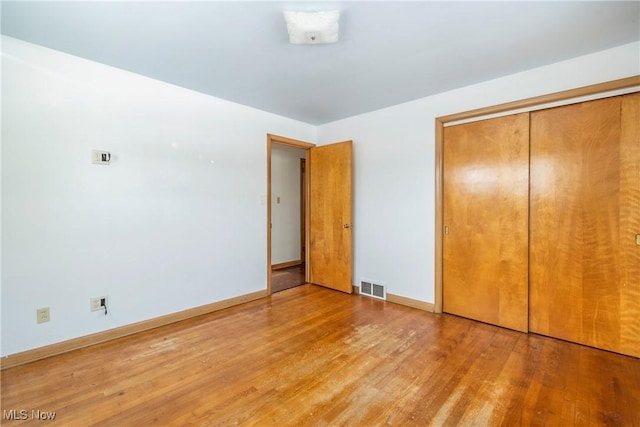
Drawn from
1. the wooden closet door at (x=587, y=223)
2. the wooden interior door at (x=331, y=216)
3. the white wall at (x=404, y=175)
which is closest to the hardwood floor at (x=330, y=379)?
the wooden closet door at (x=587, y=223)

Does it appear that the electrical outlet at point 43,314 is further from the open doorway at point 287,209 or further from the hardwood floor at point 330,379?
the open doorway at point 287,209

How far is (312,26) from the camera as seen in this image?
1.81 metres

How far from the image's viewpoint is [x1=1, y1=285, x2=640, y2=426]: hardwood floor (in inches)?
62.7

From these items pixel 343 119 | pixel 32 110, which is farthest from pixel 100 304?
pixel 343 119

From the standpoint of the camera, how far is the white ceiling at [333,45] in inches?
69.1

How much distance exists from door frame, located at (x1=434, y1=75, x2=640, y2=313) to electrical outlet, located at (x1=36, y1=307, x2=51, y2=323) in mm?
3516

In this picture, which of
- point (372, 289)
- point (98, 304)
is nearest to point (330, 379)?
point (372, 289)

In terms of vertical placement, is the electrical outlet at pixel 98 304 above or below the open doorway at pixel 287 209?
below

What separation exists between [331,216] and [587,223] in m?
2.63

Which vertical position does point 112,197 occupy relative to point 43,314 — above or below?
above

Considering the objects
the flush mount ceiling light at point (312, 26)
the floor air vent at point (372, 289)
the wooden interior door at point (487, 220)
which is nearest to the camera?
the flush mount ceiling light at point (312, 26)

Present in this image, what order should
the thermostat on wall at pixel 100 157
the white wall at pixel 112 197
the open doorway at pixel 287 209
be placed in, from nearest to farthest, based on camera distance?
1. the white wall at pixel 112 197
2. the thermostat on wall at pixel 100 157
3. the open doorway at pixel 287 209

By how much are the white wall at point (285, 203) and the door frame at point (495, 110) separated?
305 centimetres

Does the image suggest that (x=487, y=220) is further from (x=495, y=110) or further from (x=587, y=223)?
(x=495, y=110)
